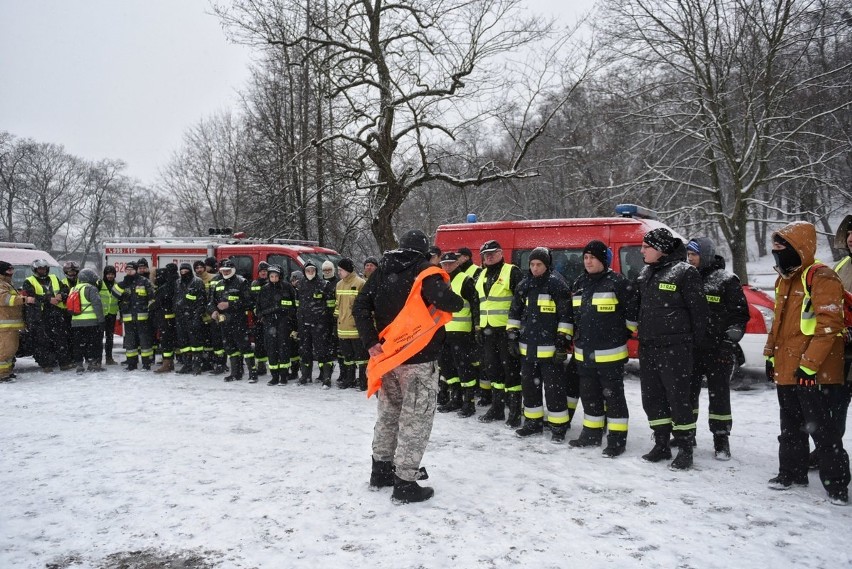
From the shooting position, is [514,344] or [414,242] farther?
[514,344]

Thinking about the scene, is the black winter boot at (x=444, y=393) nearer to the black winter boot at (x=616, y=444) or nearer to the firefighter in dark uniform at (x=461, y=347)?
the firefighter in dark uniform at (x=461, y=347)

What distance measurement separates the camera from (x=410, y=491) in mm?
4102

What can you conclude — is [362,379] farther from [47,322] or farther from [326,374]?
[47,322]

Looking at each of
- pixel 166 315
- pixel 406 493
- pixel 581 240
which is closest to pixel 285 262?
pixel 166 315

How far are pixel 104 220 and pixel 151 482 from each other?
63.2m

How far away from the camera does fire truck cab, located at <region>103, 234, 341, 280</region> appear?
11.1 m

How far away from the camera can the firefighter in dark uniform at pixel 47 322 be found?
9.85m

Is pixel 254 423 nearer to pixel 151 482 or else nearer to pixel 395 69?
pixel 151 482

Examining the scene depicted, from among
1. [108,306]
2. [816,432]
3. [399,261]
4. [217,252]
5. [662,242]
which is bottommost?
[816,432]

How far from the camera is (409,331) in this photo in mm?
4141

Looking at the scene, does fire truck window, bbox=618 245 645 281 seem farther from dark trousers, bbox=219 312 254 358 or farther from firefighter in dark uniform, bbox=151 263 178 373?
firefighter in dark uniform, bbox=151 263 178 373

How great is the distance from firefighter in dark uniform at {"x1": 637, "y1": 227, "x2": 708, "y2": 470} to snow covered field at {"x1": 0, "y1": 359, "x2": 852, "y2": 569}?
0.33 m

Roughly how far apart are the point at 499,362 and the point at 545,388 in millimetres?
976

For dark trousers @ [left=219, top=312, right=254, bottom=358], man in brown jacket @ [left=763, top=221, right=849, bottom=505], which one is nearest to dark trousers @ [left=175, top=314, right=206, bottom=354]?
dark trousers @ [left=219, top=312, right=254, bottom=358]
